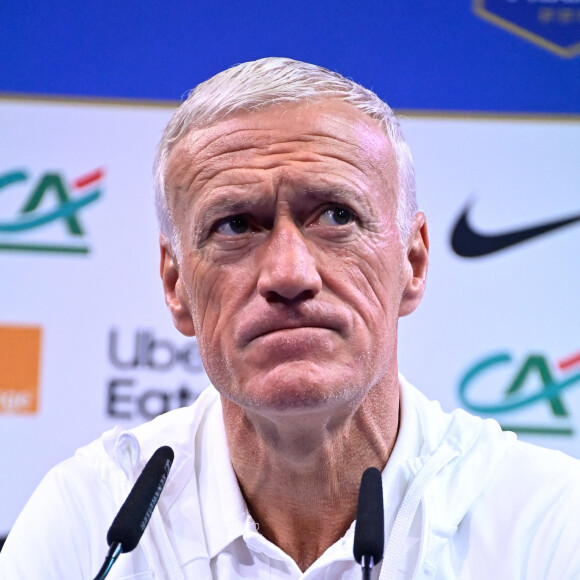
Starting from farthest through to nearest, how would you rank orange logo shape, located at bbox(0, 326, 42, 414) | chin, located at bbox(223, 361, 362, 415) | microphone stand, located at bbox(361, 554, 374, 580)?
1. orange logo shape, located at bbox(0, 326, 42, 414)
2. chin, located at bbox(223, 361, 362, 415)
3. microphone stand, located at bbox(361, 554, 374, 580)

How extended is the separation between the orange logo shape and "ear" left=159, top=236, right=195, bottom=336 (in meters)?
1.24

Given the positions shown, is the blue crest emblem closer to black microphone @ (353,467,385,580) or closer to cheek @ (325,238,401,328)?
cheek @ (325,238,401,328)

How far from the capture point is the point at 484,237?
3.10m

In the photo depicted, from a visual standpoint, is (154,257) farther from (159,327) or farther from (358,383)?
(358,383)

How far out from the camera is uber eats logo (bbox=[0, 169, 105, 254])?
3.15 meters

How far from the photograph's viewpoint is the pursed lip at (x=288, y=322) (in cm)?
159

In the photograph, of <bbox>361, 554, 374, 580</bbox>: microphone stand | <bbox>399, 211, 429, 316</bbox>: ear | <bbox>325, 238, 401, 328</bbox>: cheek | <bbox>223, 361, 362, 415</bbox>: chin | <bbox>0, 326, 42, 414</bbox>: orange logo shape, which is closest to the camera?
<bbox>361, 554, 374, 580</bbox>: microphone stand

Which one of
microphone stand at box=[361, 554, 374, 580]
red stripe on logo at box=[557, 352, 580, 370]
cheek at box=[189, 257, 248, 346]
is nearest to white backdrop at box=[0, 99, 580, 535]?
red stripe on logo at box=[557, 352, 580, 370]

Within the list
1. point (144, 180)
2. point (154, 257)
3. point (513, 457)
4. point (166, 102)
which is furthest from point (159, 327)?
point (513, 457)

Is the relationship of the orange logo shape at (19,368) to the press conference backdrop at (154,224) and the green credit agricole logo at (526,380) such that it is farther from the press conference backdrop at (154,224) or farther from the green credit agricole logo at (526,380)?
the green credit agricole logo at (526,380)

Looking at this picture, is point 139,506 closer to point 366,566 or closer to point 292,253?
point 366,566

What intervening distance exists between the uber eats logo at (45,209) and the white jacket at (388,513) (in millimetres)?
1325

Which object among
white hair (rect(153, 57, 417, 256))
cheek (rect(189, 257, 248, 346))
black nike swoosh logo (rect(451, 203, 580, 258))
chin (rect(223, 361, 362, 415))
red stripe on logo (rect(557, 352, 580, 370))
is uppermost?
black nike swoosh logo (rect(451, 203, 580, 258))

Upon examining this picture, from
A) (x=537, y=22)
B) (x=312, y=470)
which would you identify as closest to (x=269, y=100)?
(x=312, y=470)
